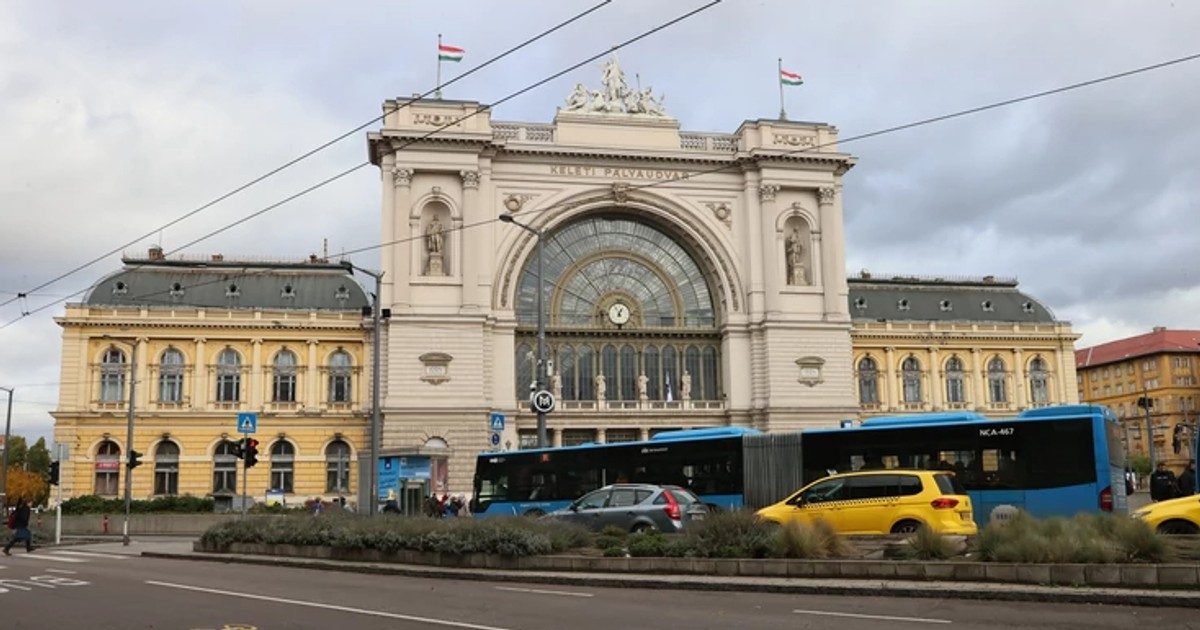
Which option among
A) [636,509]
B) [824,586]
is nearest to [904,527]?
[824,586]

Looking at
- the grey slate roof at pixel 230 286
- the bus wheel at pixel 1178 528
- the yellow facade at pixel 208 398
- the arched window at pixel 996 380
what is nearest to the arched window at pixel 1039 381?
the arched window at pixel 996 380

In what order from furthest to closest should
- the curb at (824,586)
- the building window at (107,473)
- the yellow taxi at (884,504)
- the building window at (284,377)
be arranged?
the building window at (284,377)
the building window at (107,473)
the yellow taxi at (884,504)
the curb at (824,586)

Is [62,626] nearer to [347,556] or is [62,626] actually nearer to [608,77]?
[347,556]

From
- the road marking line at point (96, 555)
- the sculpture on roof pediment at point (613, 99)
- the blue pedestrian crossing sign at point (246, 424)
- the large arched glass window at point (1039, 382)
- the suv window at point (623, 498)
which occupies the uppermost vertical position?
the sculpture on roof pediment at point (613, 99)

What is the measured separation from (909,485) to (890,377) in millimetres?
53545

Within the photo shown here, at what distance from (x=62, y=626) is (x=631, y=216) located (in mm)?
52716

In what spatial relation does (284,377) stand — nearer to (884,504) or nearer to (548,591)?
(884,504)

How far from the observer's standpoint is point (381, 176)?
6112cm

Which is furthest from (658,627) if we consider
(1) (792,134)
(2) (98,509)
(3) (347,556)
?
(1) (792,134)

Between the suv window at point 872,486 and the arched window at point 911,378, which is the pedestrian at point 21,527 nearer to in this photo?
the suv window at point 872,486

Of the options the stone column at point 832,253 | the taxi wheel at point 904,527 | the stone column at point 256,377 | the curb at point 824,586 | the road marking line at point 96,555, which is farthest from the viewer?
the stone column at point 832,253

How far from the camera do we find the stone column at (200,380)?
63.2 metres

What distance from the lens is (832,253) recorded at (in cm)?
6462

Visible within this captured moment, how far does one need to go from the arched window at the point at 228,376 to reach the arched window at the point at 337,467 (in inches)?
251
